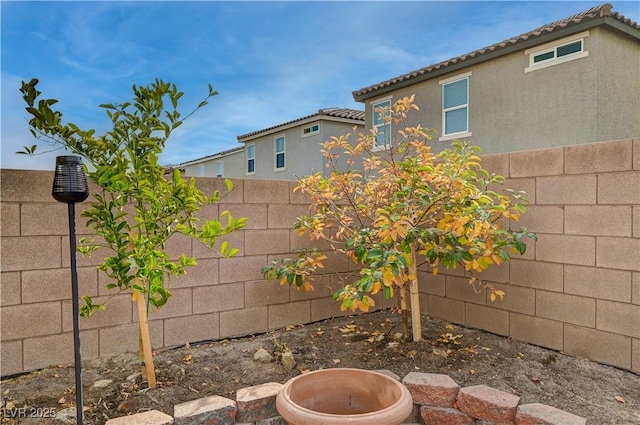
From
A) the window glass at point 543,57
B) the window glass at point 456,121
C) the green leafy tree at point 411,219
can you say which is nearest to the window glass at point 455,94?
the window glass at point 456,121

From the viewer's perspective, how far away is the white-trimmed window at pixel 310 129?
14141 mm

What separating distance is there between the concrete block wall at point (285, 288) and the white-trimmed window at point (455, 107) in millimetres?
7093

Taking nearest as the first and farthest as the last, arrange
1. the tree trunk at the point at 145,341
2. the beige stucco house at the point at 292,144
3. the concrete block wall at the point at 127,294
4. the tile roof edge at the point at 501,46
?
the tree trunk at the point at 145,341 → the concrete block wall at the point at 127,294 → the tile roof edge at the point at 501,46 → the beige stucco house at the point at 292,144

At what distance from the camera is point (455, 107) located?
10.4 metres

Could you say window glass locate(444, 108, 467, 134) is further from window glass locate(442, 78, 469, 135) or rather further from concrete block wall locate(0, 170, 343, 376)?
concrete block wall locate(0, 170, 343, 376)

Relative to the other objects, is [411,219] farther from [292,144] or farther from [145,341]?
[292,144]

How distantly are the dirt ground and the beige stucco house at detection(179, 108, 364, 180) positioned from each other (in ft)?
29.3

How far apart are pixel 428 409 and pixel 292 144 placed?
13367 millimetres

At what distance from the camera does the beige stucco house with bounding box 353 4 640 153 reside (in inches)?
320

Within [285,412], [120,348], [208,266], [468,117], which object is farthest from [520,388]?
[468,117]

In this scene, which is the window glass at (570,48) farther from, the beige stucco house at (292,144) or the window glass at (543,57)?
the beige stucco house at (292,144)

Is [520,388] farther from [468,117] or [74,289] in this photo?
[468,117]

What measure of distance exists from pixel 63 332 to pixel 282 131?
525 inches

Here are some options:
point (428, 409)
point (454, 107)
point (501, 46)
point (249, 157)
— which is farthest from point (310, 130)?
point (428, 409)
